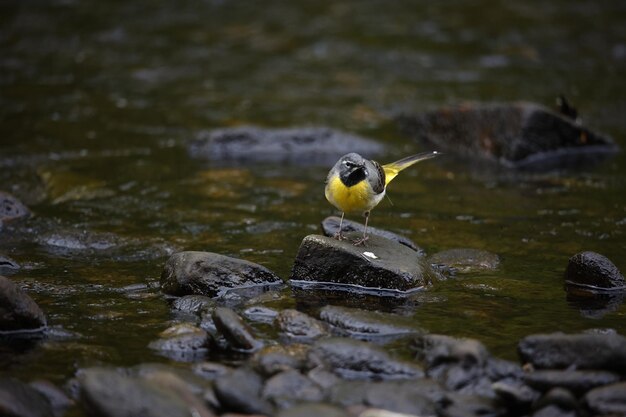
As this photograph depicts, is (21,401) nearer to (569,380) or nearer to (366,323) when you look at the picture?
(366,323)

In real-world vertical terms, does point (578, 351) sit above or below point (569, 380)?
above

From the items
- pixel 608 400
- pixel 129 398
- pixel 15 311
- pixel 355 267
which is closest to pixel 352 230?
pixel 355 267

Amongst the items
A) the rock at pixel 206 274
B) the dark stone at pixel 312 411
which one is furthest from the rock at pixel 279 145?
the dark stone at pixel 312 411

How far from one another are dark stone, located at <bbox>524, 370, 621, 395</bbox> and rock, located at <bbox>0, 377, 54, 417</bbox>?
9.88 feet

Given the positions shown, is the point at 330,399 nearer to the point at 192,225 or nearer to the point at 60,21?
the point at 192,225

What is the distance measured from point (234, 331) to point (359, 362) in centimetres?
93

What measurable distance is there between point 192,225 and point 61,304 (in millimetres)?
2547

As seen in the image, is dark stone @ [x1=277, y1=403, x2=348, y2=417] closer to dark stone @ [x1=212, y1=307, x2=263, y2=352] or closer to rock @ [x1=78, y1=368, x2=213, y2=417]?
rock @ [x1=78, y1=368, x2=213, y2=417]

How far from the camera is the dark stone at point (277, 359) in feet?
18.8

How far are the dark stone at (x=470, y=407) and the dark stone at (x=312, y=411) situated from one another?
670mm

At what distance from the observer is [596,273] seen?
23.9ft

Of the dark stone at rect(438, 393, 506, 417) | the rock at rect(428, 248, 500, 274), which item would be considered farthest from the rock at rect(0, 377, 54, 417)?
the rock at rect(428, 248, 500, 274)

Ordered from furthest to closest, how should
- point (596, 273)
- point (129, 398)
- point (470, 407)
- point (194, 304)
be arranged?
point (596, 273) → point (194, 304) → point (470, 407) → point (129, 398)

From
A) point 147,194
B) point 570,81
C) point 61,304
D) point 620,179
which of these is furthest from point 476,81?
point 61,304
